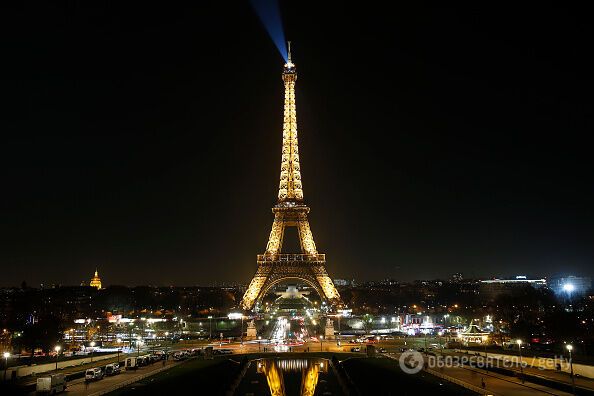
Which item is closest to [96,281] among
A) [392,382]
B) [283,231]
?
[283,231]

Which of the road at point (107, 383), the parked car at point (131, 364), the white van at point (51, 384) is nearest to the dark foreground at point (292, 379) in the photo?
the road at point (107, 383)

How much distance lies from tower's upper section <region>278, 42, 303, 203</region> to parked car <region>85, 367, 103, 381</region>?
4355cm

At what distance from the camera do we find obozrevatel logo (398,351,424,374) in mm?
37412

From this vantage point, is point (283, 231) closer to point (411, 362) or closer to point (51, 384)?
point (411, 362)

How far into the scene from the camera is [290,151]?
78.2 m

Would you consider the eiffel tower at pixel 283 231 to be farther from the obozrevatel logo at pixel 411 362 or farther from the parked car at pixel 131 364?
the parked car at pixel 131 364

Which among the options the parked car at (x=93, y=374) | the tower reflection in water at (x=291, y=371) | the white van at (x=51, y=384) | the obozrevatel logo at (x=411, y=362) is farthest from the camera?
the obozrevatel logo at (x=411, y=362)

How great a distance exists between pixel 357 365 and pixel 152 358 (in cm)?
1718

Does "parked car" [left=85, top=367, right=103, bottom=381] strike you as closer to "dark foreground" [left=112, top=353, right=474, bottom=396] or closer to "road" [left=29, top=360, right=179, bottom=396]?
"road" [left=29, top=360, right=179, bottom=396]

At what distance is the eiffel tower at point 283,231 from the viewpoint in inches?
3000

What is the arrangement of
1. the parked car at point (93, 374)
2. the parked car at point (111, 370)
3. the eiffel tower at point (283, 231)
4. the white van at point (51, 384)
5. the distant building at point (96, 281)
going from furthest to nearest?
the distant building at point (96, 281), the eiffel tower at point (283, 231), the parked car at point (111, 370), the parked car at point (93, 374), the white van at point (51, 384)

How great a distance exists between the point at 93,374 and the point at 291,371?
524 inches

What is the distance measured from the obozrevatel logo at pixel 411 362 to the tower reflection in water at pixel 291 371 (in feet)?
18.4

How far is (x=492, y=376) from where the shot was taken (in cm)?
3409
